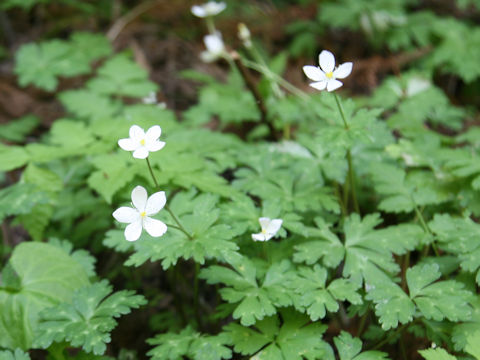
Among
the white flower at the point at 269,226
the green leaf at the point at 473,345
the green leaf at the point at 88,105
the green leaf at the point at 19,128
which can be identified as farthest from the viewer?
the green leaf at the point at 19,128

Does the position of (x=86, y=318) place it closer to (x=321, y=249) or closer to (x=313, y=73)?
(x=321, y=249)

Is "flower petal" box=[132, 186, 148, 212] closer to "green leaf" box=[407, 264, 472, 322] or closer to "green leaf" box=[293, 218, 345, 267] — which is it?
"green leaf" box=[293, 218, 345, 267]

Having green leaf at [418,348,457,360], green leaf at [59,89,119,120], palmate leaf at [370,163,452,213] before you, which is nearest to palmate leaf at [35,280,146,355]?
green leaf at [418,348,457,360]

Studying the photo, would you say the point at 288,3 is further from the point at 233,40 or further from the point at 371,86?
the point at 371,86

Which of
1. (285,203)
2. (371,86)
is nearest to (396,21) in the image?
(371,86)

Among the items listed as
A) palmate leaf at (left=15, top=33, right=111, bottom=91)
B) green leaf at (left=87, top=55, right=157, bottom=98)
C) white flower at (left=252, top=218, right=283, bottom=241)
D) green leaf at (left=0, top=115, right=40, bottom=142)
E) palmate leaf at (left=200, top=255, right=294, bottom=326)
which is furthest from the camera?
palmate leaf at (left=15, top=33, right=111, bottom=91)

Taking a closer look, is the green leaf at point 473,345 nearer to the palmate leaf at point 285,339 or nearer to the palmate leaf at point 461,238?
the palmate leaf at point 461,238

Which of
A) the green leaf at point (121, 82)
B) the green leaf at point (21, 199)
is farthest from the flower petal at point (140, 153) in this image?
the green leaf at point (121, 82)
